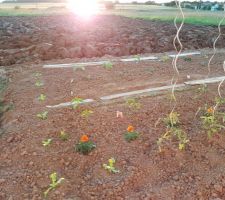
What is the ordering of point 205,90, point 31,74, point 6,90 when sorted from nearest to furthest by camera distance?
1. point 205,90
2. point 6,90
3. point 31,74

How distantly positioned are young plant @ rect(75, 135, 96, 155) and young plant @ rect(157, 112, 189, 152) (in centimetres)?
62

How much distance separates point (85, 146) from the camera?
4.13m

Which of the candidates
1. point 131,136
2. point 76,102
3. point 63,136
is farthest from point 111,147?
point 76,102

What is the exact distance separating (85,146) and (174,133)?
34.5 inches

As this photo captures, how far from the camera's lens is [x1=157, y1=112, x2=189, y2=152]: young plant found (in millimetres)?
4149

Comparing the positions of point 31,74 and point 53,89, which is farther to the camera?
point 31,74

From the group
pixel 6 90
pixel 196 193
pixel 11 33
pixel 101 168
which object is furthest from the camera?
pixel 11 33

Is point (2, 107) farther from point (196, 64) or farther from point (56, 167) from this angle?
point (196, 64)

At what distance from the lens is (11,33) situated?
550 inches

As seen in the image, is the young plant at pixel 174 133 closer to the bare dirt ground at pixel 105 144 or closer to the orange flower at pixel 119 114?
the bare dirt ground at pixel 105 144

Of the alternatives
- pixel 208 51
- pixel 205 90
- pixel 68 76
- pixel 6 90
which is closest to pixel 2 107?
pixel 6 90

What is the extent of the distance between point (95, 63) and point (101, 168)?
3.84 metres

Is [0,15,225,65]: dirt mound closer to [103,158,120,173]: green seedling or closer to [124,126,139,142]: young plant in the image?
[124,126,139,142]: young plant

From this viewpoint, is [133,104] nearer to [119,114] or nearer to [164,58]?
[119,114]
